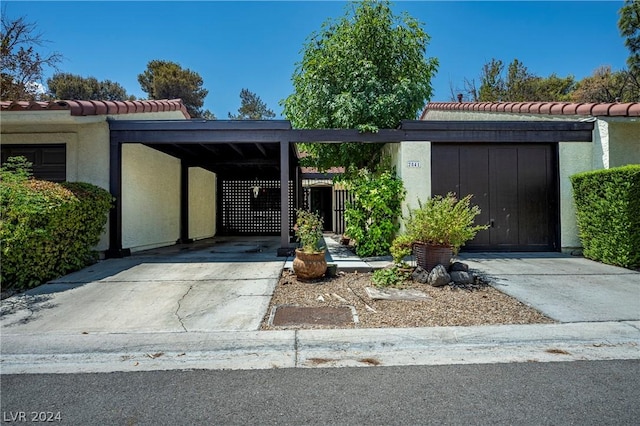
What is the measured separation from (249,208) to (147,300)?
1064cm

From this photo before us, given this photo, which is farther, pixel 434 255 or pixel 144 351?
pixel 434 255

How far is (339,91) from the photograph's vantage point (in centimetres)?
857

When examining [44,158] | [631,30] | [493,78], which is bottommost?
[44,158]

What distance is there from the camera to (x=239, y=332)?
12.1 feet

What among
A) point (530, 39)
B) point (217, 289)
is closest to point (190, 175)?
point (217, 289)

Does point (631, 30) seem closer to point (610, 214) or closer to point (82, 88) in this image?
point (610, 214)

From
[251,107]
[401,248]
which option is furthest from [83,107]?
[251,107]

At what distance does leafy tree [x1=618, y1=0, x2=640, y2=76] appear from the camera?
20.5 m

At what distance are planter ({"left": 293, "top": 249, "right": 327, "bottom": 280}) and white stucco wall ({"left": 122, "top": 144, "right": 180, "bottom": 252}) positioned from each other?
487cm

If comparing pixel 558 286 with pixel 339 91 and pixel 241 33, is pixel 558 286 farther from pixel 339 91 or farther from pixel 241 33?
pixel 241 33

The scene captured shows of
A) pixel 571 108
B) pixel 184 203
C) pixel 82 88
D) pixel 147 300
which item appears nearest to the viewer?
pixel 147 300

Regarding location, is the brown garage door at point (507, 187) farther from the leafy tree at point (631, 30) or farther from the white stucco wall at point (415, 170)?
the leafy tree at point (631, 30)

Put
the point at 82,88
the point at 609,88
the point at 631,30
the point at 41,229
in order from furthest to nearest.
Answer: the point at 82,88
the point at 609,88
the point at 631,30
the point at 41,229

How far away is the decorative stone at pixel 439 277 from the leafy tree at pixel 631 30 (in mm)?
24842
